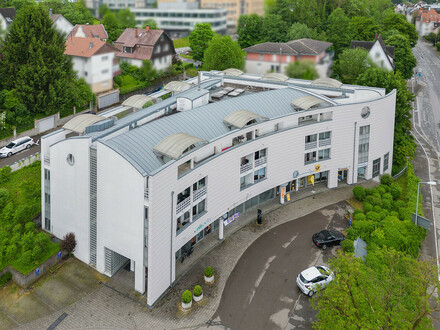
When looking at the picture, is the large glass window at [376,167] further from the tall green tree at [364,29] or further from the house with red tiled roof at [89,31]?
the tall green tree at [364,29]

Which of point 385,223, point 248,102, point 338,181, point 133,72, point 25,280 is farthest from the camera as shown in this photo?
point 133,72

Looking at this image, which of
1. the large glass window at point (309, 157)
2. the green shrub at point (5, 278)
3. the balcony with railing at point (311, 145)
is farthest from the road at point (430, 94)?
the green shrub at point (5, 278)

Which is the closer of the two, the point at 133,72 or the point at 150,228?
the point at 150,228

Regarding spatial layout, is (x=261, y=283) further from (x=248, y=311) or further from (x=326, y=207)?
(x=326, y=207)

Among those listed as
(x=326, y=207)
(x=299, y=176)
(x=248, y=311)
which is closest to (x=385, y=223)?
(x=326, y=207)

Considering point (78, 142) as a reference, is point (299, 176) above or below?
below

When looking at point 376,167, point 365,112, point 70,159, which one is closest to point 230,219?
point 70,159

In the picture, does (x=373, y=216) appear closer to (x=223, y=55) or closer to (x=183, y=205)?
(x=183, y=205)
